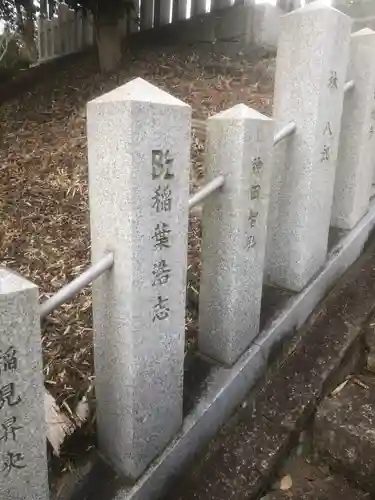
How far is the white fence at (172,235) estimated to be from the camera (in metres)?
1.42

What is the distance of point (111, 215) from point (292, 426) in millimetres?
1146

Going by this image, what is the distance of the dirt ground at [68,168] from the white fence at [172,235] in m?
0.37

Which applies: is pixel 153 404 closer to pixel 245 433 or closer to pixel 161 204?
pixel 245 433

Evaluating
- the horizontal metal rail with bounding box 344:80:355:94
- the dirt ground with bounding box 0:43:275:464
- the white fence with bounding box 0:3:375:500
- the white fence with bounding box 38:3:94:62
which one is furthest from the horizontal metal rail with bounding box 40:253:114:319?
the white fence with bounding box 38:3:94:62

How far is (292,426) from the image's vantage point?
2084 millimetres

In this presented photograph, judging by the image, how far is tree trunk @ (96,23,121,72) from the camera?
215 inches

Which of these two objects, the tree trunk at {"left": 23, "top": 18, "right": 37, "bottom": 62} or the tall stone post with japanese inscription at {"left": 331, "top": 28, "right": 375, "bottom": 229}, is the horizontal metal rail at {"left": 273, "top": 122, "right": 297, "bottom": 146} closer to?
the tall stone post with japanese inscription at {"left": 331, "top": 28, "right": 375, "bottom": 229}

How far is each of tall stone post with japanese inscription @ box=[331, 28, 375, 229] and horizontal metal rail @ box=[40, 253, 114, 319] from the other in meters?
1.77

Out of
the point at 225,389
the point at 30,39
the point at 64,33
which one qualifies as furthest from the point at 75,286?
the point at 30,39

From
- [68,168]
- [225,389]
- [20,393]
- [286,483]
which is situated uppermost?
[20,393]

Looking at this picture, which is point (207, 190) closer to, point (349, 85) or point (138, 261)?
point (138, 261)

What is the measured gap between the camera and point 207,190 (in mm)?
1920

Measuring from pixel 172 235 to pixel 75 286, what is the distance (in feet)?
1.23

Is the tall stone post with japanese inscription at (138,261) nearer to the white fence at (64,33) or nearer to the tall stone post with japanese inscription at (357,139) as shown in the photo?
the tall stone post with japanese inscription at (357,139)
